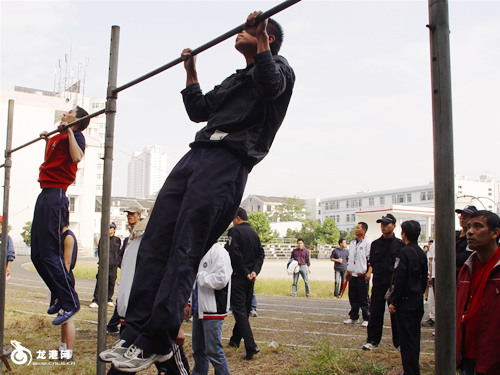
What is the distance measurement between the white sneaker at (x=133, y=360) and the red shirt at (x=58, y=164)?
9.96 ft

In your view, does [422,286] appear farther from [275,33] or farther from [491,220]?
[275,33]

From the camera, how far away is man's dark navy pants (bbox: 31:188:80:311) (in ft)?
15.9

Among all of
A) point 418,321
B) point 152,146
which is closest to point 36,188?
point 418,321

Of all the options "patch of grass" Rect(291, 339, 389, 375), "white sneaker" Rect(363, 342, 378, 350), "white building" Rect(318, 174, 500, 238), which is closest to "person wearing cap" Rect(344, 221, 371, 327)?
"white sneaker" Rect(363, 342, 378, 350)

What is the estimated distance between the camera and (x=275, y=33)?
3102 millimetres

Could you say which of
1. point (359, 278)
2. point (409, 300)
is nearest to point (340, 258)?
point (359, 278)

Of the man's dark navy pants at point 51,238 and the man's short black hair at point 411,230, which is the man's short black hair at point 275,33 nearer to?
the man's dark navy pants at point 51,238

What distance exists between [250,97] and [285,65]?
0.31 meters

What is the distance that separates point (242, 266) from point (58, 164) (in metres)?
3.51

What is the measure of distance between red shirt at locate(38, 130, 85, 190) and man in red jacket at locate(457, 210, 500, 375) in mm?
3800

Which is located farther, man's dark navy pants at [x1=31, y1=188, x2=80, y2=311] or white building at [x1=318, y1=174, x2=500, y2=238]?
white building at [x1=318, y1=174, x2=500, y2=238]

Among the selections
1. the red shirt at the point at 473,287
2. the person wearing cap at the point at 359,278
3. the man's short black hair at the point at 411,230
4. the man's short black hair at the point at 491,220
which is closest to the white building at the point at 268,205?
the person wearing cap at the point at 359,278

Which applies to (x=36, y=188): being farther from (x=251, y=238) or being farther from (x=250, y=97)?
(x=250, y=97)

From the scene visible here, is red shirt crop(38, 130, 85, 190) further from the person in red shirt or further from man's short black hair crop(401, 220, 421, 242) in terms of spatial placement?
man's short black hair crop(401, 220, 421, 242)
